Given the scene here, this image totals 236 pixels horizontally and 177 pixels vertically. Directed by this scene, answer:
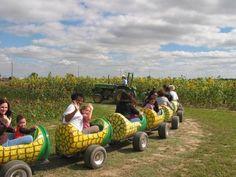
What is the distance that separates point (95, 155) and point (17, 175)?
182 centimetres

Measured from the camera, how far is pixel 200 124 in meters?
14.5

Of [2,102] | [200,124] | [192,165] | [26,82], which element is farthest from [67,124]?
[26,82]

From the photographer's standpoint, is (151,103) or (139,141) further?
(151,103)

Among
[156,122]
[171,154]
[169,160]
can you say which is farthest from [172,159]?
[156,122]

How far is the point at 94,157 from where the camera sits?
24.5 ft

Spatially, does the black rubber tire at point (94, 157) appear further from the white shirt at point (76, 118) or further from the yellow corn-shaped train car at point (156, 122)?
the yellow corn-shaped train car at point (156, 122)

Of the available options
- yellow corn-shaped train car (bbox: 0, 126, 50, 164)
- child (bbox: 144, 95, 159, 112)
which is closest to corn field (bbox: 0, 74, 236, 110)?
child (bbox: 144, 95, 159, 112)

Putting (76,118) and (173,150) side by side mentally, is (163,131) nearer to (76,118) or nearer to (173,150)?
(173,150)

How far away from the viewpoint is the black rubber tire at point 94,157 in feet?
24.3

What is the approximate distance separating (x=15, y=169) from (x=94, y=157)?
73.0 inches

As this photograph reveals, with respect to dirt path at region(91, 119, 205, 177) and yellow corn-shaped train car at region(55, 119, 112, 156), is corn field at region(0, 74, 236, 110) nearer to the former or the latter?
dirt path at region(91, 119, 205, 177)

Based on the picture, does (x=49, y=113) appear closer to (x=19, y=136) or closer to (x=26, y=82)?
(x=19, y=136)

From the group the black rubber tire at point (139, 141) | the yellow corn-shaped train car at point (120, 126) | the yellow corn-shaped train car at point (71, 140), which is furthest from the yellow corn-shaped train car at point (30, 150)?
the black rubber tire at point (139, 141)

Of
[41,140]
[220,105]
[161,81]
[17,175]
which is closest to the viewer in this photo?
[17,175]
